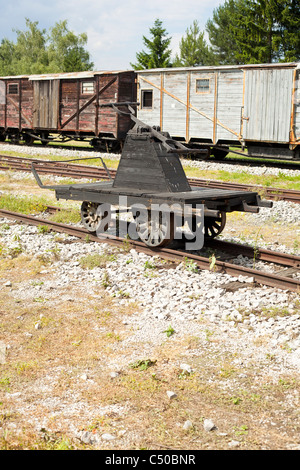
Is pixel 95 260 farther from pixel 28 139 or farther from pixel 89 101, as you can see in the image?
pixel 28 139

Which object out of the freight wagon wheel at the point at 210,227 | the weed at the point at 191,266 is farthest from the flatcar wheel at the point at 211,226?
the weed at the point at 191,266

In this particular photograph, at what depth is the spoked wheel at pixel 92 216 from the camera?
370 inches

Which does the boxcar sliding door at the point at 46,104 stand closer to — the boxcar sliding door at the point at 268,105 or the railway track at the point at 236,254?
the boxcar sliding door at the point at 268,105

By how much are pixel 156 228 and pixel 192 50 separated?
60.6 m

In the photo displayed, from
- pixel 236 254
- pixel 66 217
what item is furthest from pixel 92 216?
pixel 236 254

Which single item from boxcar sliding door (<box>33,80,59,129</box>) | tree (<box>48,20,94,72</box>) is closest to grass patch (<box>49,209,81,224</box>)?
boxcar sliding door (<box>33,80,59,129</box>)

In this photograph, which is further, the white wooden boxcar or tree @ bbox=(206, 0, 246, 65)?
tree @ bbox=(206, 0, 246, 65)

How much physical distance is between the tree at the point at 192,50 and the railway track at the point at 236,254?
5650cm

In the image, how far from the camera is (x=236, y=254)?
340 inches

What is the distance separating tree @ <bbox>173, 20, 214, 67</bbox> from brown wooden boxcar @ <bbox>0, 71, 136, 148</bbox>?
37.3 metres

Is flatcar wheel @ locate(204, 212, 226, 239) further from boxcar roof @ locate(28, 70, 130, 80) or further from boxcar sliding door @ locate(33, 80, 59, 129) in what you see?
boxcar sliding door @ locate(33, 80, 59, 129)

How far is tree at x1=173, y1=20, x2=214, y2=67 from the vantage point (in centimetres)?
6294

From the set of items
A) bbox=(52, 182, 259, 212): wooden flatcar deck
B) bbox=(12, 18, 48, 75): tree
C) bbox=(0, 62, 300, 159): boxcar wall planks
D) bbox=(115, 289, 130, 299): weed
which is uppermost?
bbox=(12, 18, 48, 75): tree
